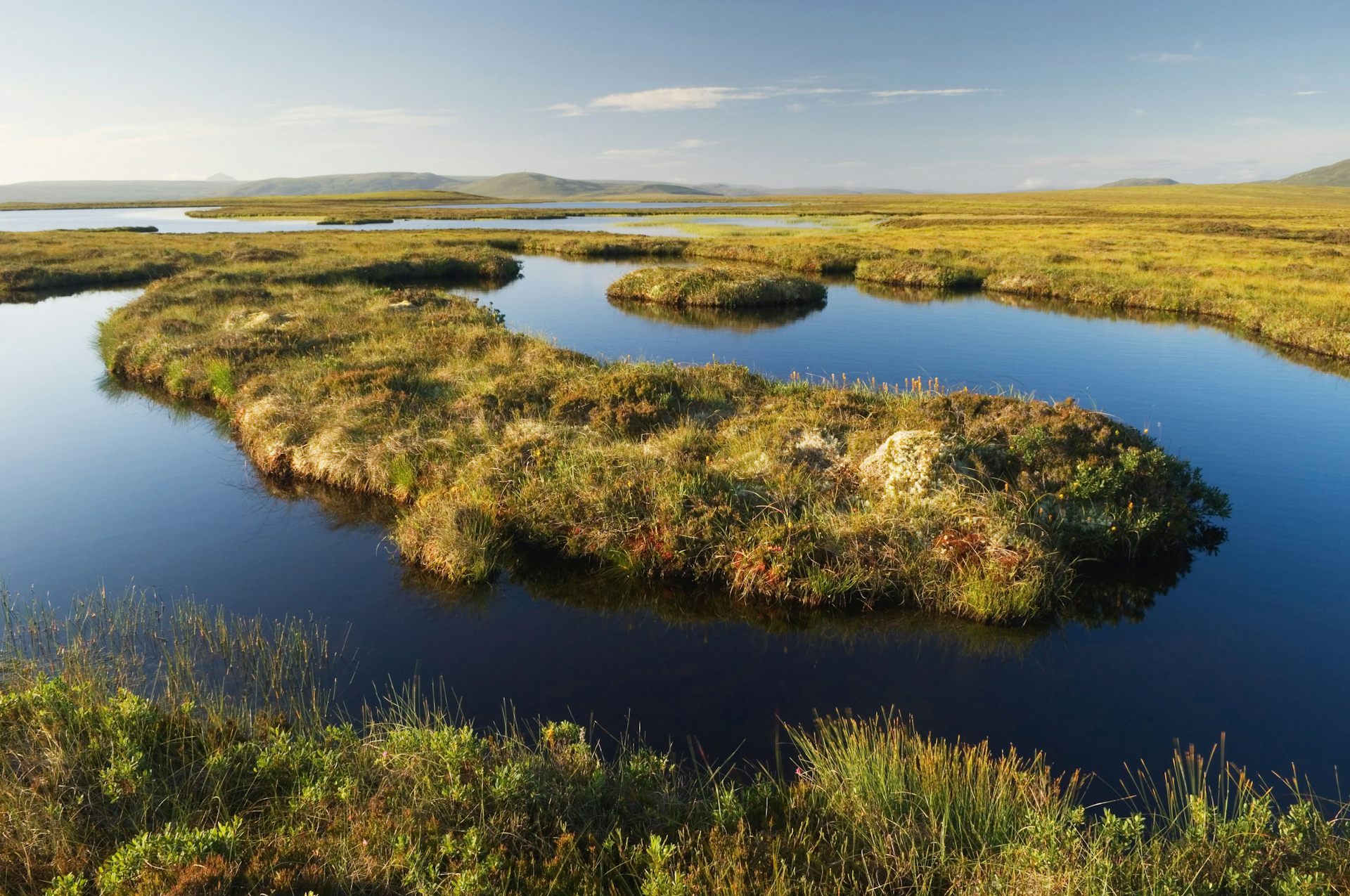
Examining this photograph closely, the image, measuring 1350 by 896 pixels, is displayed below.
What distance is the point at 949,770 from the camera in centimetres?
661

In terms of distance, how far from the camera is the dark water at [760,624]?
859 cm

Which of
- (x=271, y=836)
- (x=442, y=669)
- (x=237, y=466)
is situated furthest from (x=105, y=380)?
(x=271, y=836)

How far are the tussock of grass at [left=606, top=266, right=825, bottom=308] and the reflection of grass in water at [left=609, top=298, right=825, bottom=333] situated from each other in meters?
0.60

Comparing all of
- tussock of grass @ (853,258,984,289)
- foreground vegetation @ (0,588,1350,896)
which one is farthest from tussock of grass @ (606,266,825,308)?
foreground vegetation @ (0,588,1350,896)

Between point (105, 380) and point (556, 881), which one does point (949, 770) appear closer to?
point (556, 881)

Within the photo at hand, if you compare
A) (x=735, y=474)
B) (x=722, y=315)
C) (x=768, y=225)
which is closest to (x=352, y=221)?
(x=768, y=225)

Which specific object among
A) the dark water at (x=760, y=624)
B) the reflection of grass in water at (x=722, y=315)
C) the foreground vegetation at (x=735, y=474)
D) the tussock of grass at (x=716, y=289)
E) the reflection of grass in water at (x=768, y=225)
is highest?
the reflection of grass in water at (x=768, y=225)

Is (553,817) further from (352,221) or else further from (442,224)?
(352,221)

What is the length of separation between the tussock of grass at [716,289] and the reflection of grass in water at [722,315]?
60cm

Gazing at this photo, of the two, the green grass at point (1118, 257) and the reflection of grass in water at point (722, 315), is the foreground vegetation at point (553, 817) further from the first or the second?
the green grass at point (1118, 257)

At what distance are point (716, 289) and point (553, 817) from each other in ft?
118

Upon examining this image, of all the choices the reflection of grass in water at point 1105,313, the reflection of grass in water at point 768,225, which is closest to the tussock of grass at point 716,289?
the reflection of grass in water at point 1105,313

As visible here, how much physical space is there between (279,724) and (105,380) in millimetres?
25256

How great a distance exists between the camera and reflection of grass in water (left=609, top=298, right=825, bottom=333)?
34.6m
